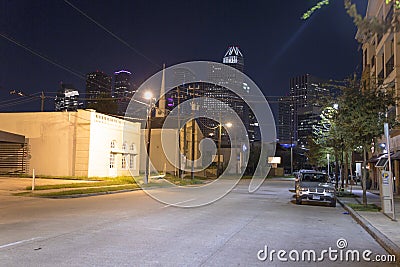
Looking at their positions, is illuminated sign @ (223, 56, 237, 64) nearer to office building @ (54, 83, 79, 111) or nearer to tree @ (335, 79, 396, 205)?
office building @ (54, 83, 79, 111)

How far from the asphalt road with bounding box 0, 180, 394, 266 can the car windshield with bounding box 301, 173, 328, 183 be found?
520cm

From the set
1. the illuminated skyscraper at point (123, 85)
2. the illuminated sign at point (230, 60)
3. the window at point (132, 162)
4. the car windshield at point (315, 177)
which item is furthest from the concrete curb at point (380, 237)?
the illuminated sign at point (230, 60)

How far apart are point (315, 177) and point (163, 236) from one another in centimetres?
1343

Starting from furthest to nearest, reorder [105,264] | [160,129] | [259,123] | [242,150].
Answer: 1. [242,150]
2. [160,129]
3. [259,123]
4. [105,264]

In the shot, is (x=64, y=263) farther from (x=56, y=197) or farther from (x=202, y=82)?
(x=202, y=82)

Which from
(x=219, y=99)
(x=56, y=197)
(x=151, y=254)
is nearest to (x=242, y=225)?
(x=151, y=254)

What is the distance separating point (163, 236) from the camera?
9.87 metres

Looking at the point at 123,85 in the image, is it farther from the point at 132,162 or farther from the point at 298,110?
the point at 298,110

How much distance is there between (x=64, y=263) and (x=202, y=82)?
31.5m

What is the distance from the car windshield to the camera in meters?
21.2

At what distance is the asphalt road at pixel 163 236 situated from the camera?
7.48m

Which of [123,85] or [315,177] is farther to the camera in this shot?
[123,85]

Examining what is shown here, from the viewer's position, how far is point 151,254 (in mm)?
7809

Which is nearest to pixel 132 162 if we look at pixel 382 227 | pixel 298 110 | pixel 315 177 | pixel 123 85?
pixel 123 85
